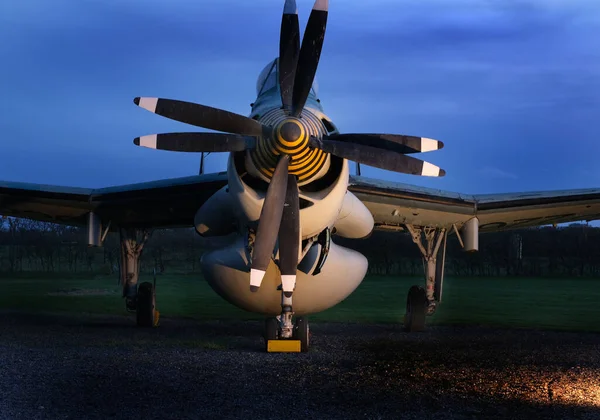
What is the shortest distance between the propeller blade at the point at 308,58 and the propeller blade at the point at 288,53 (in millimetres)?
312

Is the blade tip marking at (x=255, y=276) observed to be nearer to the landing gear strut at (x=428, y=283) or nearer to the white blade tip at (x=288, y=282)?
the white blade tip at (x=288, y=282)

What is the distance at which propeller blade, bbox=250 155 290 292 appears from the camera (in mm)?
10320

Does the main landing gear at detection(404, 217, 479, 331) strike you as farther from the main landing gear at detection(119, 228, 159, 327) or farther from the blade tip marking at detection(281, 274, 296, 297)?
the blade tip marking at detection(281, 274, 296, 297)

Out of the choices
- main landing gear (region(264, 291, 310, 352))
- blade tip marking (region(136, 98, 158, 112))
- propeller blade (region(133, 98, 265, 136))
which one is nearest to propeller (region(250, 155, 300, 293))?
propeller blade (region(133, 98, 265, 136))

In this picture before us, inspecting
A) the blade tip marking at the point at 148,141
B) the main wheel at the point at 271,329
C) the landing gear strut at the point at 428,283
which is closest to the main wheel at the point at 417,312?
the landing gear strut at the point at 428,283

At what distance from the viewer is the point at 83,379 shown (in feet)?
30.3

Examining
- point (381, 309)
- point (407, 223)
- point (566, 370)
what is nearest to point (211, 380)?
point (566, 370)

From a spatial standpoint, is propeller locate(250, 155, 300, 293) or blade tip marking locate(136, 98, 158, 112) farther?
propeller locate(250, 155, 300, 293)

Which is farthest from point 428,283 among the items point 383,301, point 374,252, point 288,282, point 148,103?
point 374,252

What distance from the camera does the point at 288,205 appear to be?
10852 mm

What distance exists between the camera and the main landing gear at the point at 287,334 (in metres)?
12.4

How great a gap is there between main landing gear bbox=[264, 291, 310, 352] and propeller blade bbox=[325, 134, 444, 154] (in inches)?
116

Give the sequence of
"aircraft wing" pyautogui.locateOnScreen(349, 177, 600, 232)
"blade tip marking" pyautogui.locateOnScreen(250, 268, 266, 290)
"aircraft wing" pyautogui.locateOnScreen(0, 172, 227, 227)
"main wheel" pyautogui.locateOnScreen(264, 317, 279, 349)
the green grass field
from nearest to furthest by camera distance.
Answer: "blade tip marking" pyautogui.locateOnScreen(250, 268, 266, 290)
"main wheel" pyautogui.locateOnScreen(264, 317, 279, 349)
"aircraft wing" pyautogui.locateOnScreen(0, 172, 227, 227)
"aircraft wing" pyautogui.locateOnScreen(349, 177, 600, 232)
the green grass field

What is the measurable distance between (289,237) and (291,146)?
1.78m
